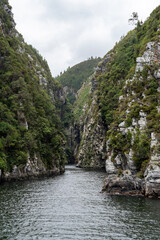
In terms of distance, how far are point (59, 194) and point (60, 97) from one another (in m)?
144

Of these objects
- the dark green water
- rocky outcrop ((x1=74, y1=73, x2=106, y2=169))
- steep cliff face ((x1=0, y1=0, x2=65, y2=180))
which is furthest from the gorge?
the dark green water

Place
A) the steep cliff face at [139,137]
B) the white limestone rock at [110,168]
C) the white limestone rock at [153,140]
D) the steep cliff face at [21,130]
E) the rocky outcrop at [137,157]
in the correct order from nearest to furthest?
the rocky outcrop at [137,157], the steep cliff face at [139,137], the white limestone rock at [153,140], the white limestone rock at [110,168], the steep cliff face at [21,130]

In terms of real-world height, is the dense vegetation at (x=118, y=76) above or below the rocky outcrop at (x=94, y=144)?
→ above

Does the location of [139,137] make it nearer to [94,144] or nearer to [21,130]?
[21,130]

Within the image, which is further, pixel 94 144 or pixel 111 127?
pixel 94 144

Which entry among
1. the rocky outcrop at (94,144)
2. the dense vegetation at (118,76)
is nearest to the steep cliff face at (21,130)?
the rocky outcrop at (94,144)

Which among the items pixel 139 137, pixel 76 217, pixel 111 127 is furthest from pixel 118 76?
pixel 76 217

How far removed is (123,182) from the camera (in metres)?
49.9

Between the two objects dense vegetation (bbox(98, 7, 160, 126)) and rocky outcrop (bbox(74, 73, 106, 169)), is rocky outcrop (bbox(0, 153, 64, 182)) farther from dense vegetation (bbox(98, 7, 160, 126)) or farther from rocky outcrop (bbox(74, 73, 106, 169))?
dense vegetation (bbox(98, 7, 160, 126))

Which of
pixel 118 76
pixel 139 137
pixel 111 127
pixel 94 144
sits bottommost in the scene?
pixel 139 137

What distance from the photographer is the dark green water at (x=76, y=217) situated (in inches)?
1033

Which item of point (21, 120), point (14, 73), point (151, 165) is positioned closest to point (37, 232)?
point (151, 165)

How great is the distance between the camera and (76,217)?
→ 32.8 meters

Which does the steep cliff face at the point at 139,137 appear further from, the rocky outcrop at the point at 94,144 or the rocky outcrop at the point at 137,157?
the rocky outcrop at the point at 94,144
